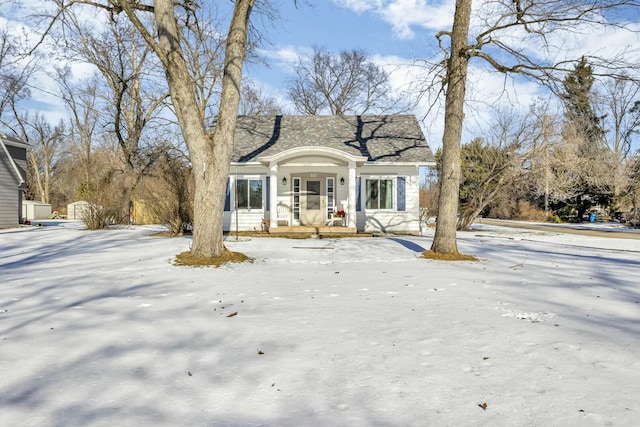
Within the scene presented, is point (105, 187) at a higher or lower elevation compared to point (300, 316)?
higher

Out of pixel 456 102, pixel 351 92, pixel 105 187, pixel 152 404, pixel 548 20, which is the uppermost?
pixel 351 92

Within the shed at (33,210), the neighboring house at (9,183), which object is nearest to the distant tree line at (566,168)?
the neighboring house at (9,183)

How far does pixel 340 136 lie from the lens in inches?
724

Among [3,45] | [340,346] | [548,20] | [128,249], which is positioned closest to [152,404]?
[340,346]

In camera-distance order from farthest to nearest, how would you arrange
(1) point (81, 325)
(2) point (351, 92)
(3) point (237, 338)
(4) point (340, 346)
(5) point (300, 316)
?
(2) point (351, 92)
(5) point (300, 316)
(1) point (81, 325)
(3) point (237, 338)
(4) point (340, 346)

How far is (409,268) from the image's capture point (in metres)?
7.74

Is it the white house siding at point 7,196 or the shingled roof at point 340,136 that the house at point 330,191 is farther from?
the white house siding at point 7,196

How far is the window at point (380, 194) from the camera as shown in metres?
16.8

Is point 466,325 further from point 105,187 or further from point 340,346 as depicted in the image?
point 105,187

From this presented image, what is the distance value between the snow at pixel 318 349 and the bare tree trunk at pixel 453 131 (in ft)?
8.46

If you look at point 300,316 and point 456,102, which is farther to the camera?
point 456,102

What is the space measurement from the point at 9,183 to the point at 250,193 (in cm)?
1165

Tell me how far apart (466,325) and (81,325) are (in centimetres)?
381

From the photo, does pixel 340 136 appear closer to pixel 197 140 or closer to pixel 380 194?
pixel 380 194
